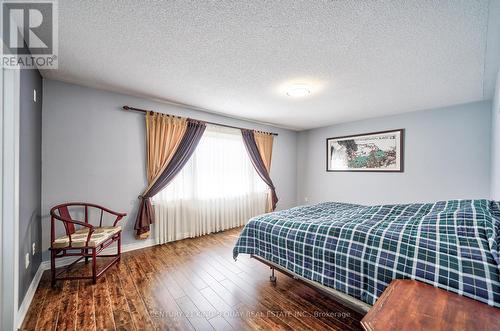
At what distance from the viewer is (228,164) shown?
4.23 metres

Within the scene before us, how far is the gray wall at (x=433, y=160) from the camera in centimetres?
320

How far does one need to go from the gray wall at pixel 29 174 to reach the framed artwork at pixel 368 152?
5.13m

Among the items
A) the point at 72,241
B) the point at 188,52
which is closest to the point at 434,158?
the point at 188,52

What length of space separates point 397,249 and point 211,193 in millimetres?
3094

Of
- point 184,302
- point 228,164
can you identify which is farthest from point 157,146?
point 184,302

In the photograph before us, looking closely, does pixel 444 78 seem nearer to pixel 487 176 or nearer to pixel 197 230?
pixel 487 176

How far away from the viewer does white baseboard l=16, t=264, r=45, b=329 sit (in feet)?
5.29

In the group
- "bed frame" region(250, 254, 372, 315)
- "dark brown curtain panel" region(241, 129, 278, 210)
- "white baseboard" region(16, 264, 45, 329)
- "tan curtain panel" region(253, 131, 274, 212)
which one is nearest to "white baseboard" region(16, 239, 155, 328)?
"white baseboard" region(16, 264, 45, 329)

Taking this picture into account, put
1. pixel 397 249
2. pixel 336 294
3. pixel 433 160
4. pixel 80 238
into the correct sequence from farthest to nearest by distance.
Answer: pixel 433 160 < pixel 80 238 < pixel 336 294 < pixel 397 249

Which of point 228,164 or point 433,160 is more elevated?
point 433,160

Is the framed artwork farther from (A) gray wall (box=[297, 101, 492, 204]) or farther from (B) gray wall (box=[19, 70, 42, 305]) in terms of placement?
(B) gray wall (box=[19, 70, 42, 305])

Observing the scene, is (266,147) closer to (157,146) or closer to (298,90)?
(298,90)

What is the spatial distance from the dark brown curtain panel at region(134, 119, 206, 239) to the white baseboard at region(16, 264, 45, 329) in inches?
41.8

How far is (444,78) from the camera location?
2.42 meters
